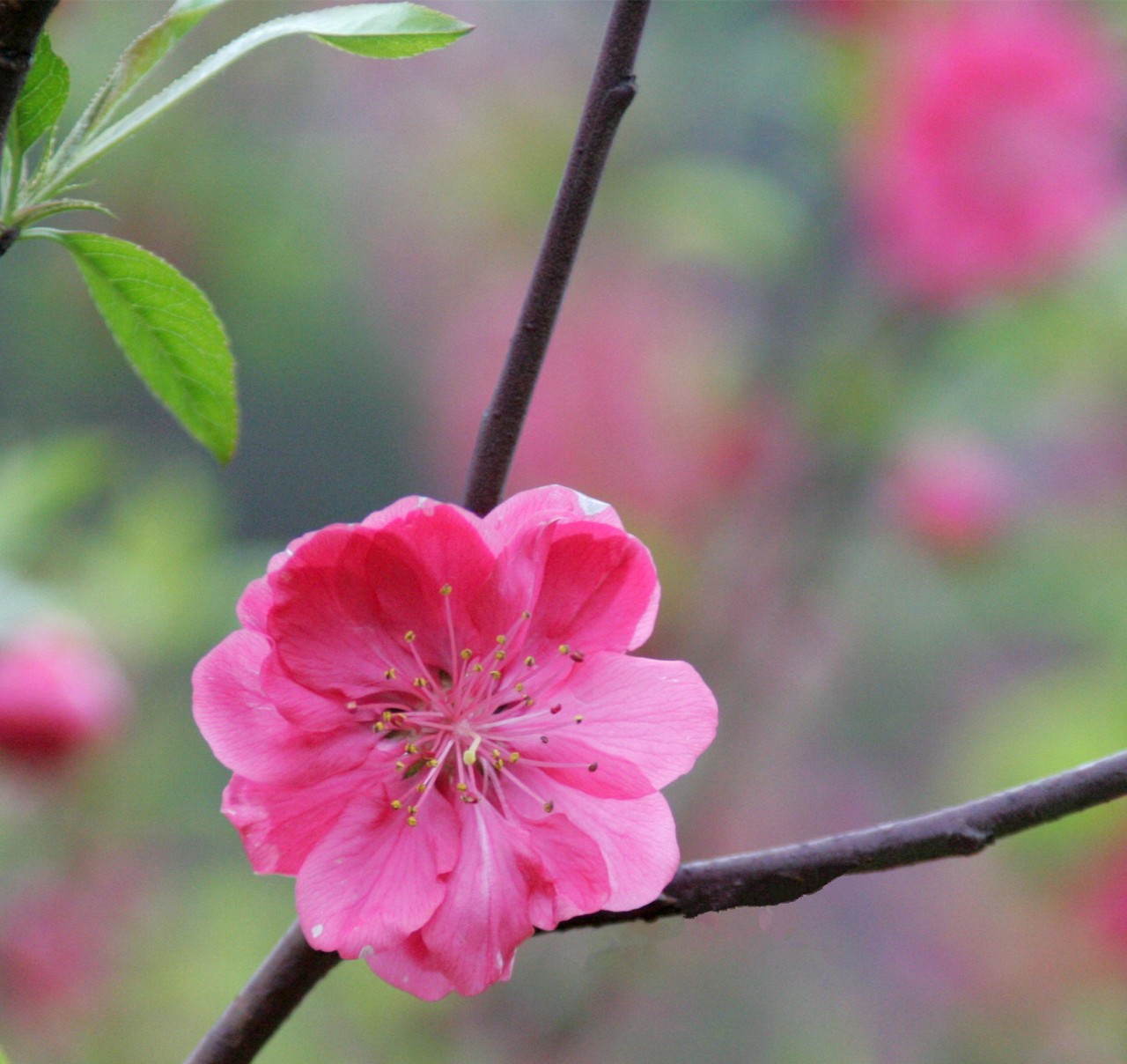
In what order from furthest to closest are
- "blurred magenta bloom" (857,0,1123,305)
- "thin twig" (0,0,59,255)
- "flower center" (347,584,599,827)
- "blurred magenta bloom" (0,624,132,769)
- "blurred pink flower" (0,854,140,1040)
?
"blurred magenta bloom" (857,0,1123,305) → "blurred pink flower" (0,854,140,1040) → "blurred magenta bloom" (0,624,132,769) → "flower center" (347,584,599,827) → "thin twig" (0,0,59,255)

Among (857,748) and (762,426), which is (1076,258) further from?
(857,748)

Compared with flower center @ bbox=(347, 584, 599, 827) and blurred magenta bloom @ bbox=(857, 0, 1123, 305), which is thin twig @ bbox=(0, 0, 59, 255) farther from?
blurred magenta bloom @ bbox=(857, 0, 1123, 305)

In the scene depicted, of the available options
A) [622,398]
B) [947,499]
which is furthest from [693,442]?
[947,499]

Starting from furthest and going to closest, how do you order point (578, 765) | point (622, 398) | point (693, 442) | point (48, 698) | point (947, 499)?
point (622, 398)
point (693, 442)
point (947, 499)
point (48, 698)
point (578, 765)

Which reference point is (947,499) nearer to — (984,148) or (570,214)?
(984,148)

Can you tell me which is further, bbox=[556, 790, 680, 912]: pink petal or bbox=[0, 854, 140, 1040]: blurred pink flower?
bbox=[0, 854, 140, 1040]: blurred pink flower

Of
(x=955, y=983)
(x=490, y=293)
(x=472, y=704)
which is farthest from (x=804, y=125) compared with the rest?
(x=955, y=983)

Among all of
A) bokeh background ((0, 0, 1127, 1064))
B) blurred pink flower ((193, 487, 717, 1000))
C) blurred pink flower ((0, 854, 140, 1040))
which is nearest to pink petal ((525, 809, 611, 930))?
blurred pink flower ((193, 487, 717, 1000))
